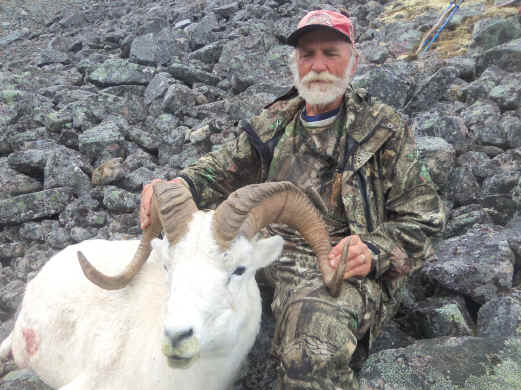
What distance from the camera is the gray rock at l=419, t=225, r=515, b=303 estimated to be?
12.6 ft

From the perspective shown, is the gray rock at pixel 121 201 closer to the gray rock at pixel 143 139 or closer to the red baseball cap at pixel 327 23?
the gray rock at pixel 143 139

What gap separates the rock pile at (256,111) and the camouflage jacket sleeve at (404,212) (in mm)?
681

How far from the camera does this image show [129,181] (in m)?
7.00

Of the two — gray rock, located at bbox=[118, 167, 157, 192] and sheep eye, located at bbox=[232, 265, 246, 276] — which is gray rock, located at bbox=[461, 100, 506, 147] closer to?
sheep eye, located at bbox=[232, 265, 246, 276]

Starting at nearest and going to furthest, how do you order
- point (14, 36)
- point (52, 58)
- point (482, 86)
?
point (482, 86) < point (52, 58) < point (14, 36)

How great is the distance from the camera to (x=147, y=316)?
10.8ft

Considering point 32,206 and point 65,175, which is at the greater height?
point 65,175

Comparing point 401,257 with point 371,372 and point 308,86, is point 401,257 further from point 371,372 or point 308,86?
point 308,86

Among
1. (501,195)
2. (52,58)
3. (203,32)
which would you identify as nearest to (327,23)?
(501,195)

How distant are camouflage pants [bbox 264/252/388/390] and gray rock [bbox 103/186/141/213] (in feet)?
12.6

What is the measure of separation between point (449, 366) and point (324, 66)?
2.79m

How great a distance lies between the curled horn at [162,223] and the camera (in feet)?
8.98

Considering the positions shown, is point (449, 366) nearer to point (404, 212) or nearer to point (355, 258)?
point (355, 258)

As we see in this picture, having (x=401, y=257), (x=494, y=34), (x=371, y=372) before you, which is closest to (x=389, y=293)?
(x=401, y=257)
